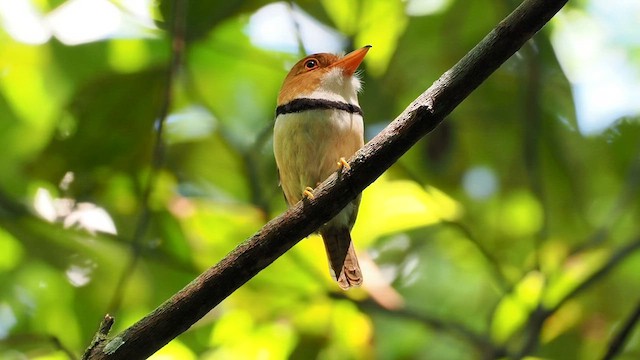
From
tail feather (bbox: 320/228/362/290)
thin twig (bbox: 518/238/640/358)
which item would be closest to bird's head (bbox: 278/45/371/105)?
tail feather (bbox: 320/228/362/290)

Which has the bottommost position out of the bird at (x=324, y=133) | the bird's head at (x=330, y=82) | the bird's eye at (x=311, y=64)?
the bird at (x=324, y=133)

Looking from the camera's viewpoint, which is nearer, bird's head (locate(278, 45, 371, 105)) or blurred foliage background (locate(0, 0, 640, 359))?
bird's head (locate(278, 45, 371, 105))

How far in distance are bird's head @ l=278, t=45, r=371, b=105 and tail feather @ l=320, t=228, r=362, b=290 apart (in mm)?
511

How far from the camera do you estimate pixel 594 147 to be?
384cm

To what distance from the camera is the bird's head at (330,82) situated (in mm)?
2855

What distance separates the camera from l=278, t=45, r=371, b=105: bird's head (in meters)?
2.86

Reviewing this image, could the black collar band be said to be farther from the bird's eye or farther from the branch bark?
the branch bark

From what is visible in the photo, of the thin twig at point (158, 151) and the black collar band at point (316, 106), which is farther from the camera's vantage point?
the thin twig at point (158, 151)

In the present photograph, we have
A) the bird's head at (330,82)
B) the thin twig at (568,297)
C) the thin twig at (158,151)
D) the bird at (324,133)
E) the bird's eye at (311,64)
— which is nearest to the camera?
the bird at (324,133)


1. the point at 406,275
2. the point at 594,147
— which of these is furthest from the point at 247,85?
the point at 594,147

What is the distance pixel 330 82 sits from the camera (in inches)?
114

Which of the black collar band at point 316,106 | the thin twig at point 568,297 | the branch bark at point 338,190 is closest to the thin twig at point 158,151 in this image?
the black collar band at point 316,106

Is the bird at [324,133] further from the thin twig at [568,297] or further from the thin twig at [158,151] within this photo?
the thin twig at [568,297]

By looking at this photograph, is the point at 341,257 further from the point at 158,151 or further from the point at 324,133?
the point at 158,151
